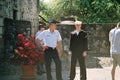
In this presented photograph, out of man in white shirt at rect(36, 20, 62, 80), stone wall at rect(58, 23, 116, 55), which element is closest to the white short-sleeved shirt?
man in white shirt at rect(36, 20, 62, 80)

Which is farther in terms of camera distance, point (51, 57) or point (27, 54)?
point (27, 54)

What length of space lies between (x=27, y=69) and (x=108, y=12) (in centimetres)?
2210

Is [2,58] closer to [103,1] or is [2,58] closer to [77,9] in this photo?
[103,1]

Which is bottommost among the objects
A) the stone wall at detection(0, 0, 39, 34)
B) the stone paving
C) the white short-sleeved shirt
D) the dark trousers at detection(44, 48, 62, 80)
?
the stone paving

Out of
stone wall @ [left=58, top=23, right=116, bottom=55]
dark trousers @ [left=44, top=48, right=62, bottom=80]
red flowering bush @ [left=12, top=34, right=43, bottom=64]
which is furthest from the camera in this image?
stone wall @ [left=58, top=23, right=116, bottom=55]

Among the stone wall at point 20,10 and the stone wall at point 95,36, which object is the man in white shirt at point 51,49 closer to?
the stone wall at point 20,10

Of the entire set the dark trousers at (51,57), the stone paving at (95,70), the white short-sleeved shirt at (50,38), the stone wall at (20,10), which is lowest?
the stone paving at (95,70)

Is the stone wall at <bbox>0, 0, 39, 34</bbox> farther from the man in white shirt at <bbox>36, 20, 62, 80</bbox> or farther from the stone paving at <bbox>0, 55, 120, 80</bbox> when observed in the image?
the man in white shirt at <bbox>36, 20, 62, 80</bbox>

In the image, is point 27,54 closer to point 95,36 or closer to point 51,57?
point 51,57

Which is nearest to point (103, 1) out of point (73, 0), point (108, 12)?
point (108, 12)

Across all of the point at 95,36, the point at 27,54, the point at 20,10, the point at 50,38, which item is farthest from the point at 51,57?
the point at 95,36

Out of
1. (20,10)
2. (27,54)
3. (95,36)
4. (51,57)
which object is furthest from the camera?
(95,36)

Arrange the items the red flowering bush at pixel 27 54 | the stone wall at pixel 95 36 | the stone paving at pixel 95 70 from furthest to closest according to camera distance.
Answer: the stone wall at pixel 95 36
the stone paving at pixel 95 70
the red flowering bush at pixel 27 54

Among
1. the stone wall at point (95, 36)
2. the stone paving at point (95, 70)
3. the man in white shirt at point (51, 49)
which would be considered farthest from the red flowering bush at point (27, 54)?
the stone wall at point (95, 36)
